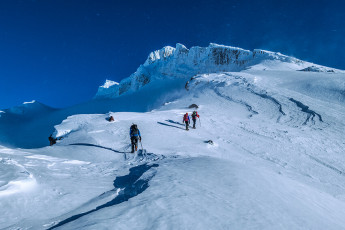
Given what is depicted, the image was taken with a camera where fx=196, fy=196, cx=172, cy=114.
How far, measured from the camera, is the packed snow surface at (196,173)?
11.0ft

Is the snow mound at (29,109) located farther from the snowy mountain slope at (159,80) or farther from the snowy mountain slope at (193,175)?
the snowy mountain slope at (193,175)

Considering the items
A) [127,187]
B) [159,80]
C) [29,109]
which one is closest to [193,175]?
[127,187]

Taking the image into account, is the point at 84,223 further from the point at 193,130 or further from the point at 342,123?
the point at 342,123

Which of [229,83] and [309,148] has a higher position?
[229,83]

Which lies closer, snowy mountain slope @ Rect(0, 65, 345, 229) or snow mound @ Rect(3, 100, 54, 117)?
snowy mountain slope @ Rect(0, 65, 345, 229)

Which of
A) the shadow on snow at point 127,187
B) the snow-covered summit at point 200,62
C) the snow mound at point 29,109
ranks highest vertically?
the snow-covered summit at point 200,62

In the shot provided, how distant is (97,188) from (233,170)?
3.79m

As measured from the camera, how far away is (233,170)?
554cm

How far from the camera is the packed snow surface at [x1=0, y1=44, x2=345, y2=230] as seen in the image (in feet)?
11.0

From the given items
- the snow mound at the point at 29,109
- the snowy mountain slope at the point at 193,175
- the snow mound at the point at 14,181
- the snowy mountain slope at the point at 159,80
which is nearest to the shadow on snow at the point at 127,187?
the snowy mountain slope at the point at 193,175

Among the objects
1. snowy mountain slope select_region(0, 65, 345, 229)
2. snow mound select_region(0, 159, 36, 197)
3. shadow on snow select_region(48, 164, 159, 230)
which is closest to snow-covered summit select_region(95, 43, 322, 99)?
snowy mountain slope select_region(0, 65, 345, 229)

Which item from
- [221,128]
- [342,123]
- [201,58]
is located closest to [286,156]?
[221,128]

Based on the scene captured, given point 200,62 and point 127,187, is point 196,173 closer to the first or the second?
point 127,187

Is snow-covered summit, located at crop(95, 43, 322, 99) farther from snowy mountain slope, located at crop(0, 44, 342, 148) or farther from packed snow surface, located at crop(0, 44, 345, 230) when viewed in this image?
packed snow surface, located at crop(0, 44, 345, 230)
